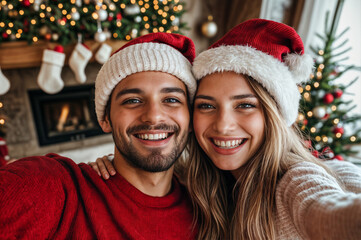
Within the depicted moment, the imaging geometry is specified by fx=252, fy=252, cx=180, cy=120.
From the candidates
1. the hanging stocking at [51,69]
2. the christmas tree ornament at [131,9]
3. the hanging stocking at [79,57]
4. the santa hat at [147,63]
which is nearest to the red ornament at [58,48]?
the hanging stocking at [51,69]

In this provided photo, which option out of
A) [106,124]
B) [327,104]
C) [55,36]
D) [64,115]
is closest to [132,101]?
[106,124]

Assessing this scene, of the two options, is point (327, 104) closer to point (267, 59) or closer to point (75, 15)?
point (267, 59)

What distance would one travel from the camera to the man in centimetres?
109

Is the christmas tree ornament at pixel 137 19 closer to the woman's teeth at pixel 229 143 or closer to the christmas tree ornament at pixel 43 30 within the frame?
the christmas tree ornament at pixel 43 30

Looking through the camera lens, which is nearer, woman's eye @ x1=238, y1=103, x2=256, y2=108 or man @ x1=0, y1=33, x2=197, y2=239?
man @ x1=0, y1=33, x2=197, y2=239

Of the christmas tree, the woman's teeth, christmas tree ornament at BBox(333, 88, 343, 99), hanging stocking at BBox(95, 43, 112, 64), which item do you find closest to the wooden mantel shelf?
hanging stocking at BBox(95, 43, 112, 64)

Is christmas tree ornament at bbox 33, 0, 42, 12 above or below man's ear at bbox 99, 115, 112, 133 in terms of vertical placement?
above

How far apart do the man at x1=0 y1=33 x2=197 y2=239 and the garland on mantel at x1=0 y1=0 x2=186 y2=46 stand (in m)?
1.83

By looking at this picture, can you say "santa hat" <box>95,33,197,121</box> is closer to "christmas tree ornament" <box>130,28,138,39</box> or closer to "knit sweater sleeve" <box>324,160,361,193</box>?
"knit sweater sleeve" <box>324,160,361,193</box>

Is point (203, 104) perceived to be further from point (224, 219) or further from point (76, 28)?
point (76, 28)

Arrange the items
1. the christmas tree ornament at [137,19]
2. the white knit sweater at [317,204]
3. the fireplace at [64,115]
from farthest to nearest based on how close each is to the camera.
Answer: the fireplace at [64,115]
the christmas tree ornament at [137,19]
the white knit sweater at [317,204]

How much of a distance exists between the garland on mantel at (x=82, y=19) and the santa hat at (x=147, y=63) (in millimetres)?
1794

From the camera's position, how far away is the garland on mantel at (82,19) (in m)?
2.67

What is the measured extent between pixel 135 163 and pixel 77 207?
12.8 inches
